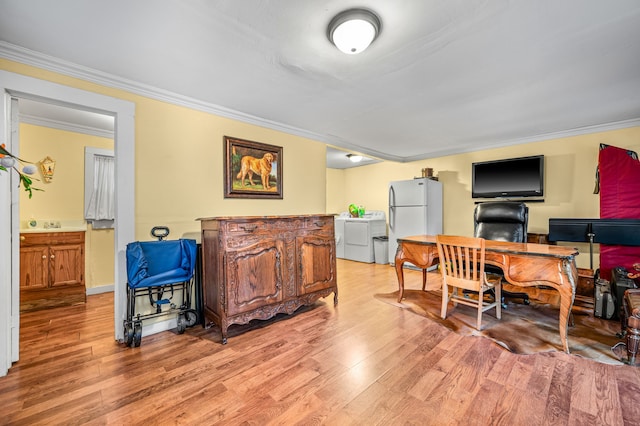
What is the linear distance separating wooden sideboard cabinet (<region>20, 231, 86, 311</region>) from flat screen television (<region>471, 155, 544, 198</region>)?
6.19 m

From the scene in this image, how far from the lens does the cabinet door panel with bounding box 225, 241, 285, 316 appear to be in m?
2.45

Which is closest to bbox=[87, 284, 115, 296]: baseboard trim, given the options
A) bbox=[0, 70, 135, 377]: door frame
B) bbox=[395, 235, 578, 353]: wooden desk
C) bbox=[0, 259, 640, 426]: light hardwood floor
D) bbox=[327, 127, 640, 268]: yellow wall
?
bbox=[0, 259, 640, 426]: light hardwood floor

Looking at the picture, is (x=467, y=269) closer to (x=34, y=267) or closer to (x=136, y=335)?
(x=136, y=335)

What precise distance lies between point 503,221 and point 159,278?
12.6 feet

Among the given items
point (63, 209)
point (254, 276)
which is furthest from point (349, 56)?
point (63, 209)

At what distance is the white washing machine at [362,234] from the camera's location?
5898 millimetres

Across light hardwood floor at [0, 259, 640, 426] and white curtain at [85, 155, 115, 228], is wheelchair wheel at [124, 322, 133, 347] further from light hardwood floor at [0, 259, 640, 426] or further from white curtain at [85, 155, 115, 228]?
white curtain at [85, 155, 115, 228]

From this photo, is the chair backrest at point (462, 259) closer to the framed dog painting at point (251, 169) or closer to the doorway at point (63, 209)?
the framed dog painting at point (251, 169)

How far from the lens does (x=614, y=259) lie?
3.27m

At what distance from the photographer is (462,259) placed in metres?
2.66

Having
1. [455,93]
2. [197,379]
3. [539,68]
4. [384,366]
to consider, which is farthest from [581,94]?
[197,379]

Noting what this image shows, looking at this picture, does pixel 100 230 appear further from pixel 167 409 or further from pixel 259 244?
pixel 167 409

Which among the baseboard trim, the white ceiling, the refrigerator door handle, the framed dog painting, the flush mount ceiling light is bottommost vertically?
the baseboard trim

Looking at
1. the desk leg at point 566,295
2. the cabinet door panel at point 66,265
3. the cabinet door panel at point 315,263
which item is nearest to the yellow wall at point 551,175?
the desk leg at point 566,295
